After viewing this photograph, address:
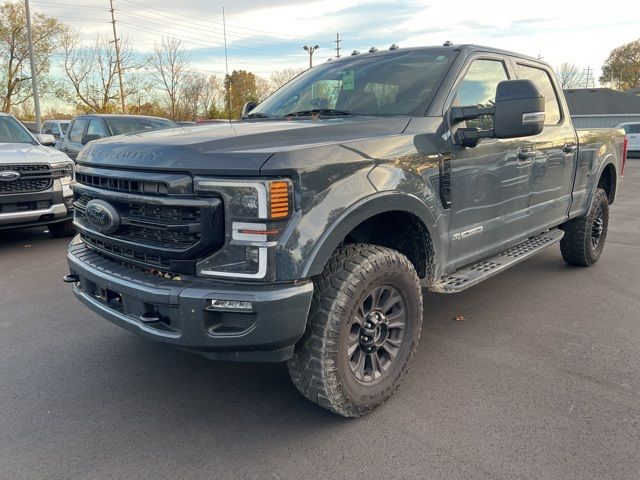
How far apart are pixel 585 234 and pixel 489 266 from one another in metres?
2.26

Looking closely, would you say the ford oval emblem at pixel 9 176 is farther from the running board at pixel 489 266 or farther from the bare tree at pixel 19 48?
the bare tree at pixel 19 48

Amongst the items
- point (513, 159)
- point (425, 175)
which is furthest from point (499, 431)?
point (513, 159)

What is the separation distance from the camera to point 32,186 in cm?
Result: 653

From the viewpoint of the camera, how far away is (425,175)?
9.90 ft

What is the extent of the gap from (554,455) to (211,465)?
1586 mm

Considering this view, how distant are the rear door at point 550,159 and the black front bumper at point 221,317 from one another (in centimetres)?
263

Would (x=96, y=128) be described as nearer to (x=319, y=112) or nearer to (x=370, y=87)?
(x=319, y=112)

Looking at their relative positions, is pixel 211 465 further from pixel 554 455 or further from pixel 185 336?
pixel 554 455

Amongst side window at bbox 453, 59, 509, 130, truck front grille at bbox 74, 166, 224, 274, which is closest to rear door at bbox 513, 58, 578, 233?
side window at bbox 453, 59, 509, 130

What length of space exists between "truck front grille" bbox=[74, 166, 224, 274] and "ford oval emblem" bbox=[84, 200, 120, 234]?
0.06ft

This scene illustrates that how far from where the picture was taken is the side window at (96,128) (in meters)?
9.90

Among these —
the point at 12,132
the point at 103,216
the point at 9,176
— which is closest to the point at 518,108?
the point at 103,216

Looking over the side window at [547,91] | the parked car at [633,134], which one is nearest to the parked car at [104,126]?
the side window at [547,91]

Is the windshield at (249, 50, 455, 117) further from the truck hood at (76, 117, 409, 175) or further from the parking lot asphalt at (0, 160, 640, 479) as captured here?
the parking lot asphalt at (0, 160, 640, 479)
